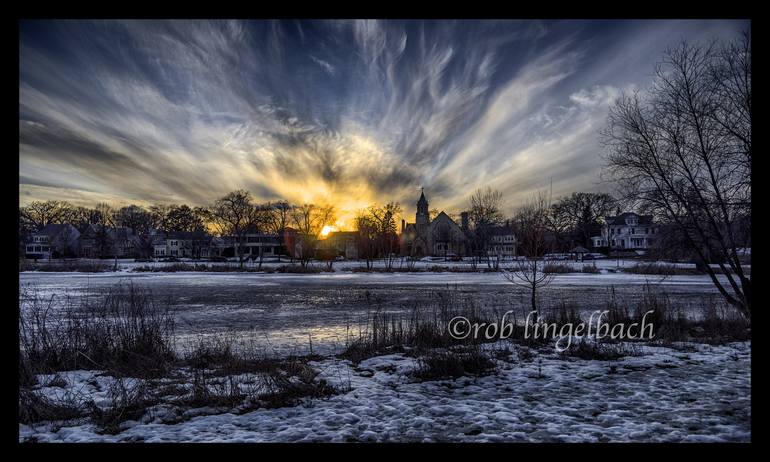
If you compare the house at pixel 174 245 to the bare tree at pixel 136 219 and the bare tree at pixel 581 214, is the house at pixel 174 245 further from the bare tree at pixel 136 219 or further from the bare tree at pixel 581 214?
the bare tree at pixel 581 214

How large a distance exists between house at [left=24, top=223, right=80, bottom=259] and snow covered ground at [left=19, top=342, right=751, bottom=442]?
329 ft

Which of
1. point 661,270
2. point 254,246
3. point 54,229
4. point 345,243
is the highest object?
point 54,229

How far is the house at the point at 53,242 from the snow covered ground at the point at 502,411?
10026 cm

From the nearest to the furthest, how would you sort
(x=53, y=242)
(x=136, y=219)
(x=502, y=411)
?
(x=502, y=411)
(x=53, y=242)
(x=136, y=219)

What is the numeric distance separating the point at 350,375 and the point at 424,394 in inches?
68.3

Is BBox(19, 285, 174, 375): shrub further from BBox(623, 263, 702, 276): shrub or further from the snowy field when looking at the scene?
BBox(623, 263, 702, 276): shrub

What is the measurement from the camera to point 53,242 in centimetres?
8369

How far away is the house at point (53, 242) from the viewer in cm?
8238

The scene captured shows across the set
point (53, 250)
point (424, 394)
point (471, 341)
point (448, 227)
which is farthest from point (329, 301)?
point (53, 250)

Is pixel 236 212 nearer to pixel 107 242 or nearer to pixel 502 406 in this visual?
pixel 107 242

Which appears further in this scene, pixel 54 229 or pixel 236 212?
pixel 54 229

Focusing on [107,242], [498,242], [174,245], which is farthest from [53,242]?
[498,242]

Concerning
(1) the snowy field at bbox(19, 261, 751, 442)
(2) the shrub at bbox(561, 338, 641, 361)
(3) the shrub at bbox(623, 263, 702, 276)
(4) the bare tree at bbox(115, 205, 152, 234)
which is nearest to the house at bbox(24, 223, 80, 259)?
(4) the bare tree at bbox(115, 205, 152, 234)

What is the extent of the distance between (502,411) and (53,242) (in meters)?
109
